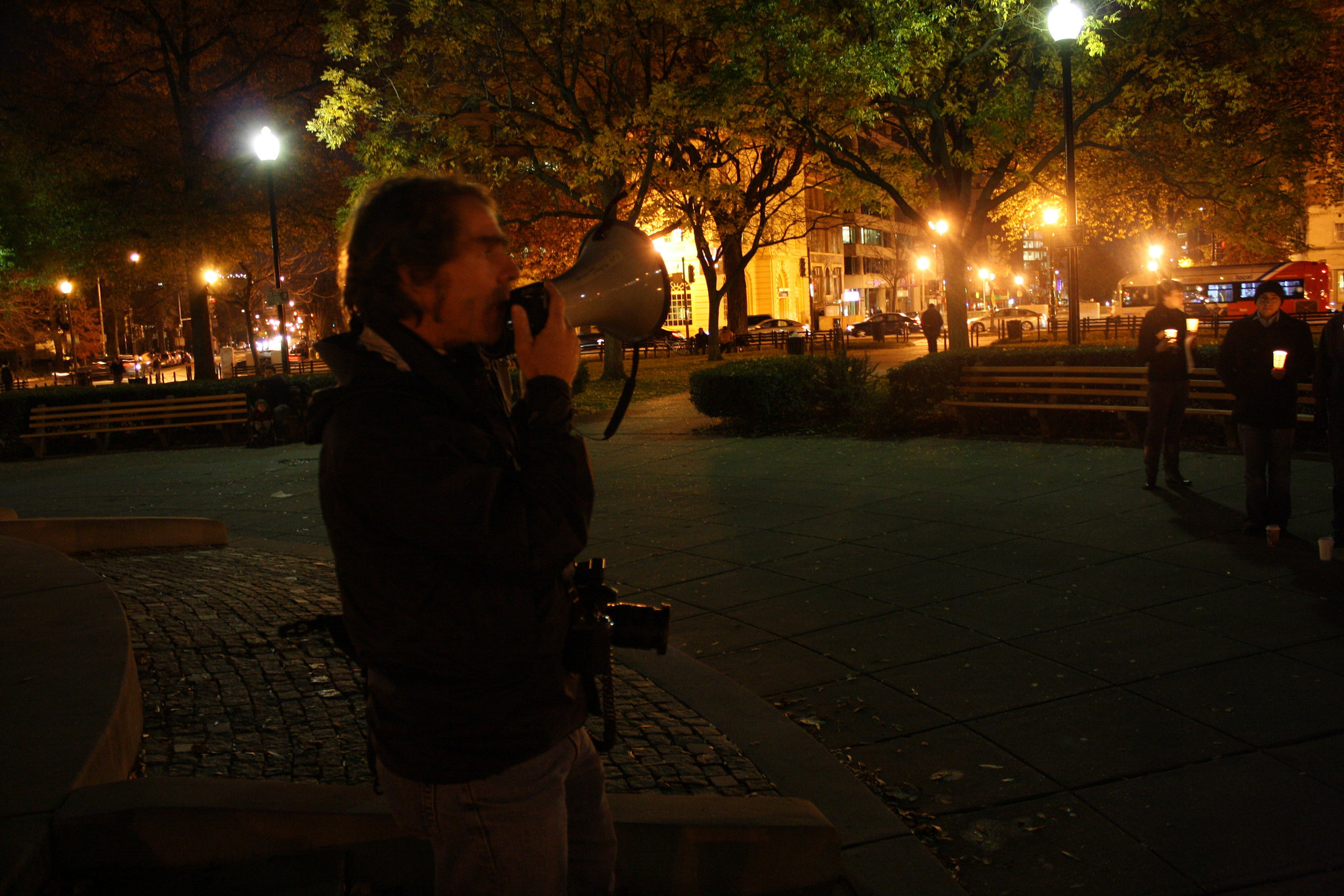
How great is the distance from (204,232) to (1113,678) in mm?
28316

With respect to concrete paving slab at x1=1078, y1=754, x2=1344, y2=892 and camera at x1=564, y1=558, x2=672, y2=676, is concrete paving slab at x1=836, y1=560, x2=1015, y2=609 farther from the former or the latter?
camera at x1=564, y1=558, x2=672, y2=676

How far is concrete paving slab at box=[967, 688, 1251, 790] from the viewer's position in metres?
3.96

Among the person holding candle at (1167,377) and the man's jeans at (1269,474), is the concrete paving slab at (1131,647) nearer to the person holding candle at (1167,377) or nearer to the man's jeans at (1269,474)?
the man's jeans at (1269,474)

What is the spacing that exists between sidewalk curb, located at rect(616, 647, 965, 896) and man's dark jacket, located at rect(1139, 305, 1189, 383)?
5875 mm

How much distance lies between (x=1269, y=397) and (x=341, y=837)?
21.9 feet

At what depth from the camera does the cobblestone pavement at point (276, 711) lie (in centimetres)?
399

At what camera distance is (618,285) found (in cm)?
226

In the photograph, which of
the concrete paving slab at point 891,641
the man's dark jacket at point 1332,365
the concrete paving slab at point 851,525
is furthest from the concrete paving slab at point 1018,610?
the man's dark jacket at point 1332,365

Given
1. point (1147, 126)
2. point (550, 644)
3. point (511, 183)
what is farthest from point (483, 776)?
point (511, 183)

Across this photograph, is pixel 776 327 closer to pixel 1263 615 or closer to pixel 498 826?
pixel 1263 615

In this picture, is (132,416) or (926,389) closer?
(926,389)

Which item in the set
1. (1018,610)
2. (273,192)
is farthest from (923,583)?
(273,192)

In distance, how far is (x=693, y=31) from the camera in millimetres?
25047

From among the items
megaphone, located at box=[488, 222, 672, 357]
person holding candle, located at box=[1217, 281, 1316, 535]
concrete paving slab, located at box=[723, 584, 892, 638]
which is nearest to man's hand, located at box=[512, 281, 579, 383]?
megaphone, located at box=[488, 222, 672, 357]
